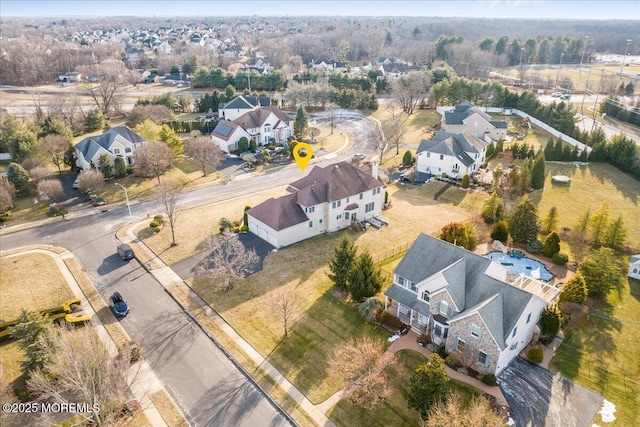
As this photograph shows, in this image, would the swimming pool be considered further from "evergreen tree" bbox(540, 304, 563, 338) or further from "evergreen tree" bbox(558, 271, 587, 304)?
"evergreen tree" bbox(540, 304, 563, 338)

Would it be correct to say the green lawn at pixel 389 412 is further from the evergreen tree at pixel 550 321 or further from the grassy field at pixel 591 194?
the grassy field at pixel 591 194

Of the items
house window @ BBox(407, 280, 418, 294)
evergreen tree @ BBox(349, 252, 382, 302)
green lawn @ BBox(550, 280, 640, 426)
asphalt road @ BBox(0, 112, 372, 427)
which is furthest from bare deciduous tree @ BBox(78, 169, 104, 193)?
green lawn @ BBox(550, 280, 640, 426)

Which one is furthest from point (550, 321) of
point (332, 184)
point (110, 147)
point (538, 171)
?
point (110, 147)

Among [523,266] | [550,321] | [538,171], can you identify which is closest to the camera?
[550,321]

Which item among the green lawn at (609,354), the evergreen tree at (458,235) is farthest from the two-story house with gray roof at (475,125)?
the green lawn at (609,354)

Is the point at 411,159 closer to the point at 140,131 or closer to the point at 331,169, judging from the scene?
the point at 331,169

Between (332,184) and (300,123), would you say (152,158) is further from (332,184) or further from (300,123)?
(300,123)
